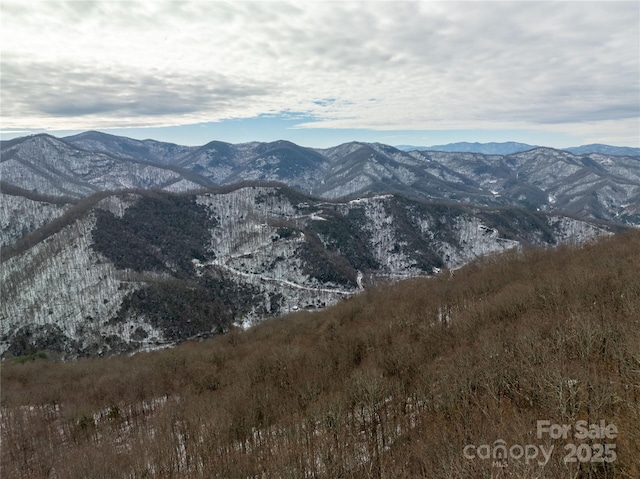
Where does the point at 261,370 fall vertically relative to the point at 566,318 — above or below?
below

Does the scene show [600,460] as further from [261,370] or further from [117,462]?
[261,370]

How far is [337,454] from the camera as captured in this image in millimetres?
37406

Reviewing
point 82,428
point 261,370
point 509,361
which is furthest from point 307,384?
point 82,428

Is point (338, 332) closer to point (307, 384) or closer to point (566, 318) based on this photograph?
point (307, 384)

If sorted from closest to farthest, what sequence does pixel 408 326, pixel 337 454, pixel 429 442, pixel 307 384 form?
pixel 429 442, pixel 337 454, pixel 307 384, pixel 408 326

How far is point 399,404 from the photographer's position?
4844cm

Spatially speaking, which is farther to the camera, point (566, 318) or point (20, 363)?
point (20, 363)

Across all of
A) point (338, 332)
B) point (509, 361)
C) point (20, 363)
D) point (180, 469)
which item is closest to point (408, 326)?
point (338, 332)

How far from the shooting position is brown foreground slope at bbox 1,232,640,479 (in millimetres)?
26984

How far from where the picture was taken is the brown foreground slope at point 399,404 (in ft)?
88.5

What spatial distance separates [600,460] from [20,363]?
616ft

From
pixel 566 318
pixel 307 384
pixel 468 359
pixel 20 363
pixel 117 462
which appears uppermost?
pixel 566 318

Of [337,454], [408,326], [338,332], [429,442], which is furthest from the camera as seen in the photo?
[338,332]

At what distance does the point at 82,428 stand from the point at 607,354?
303 ft
